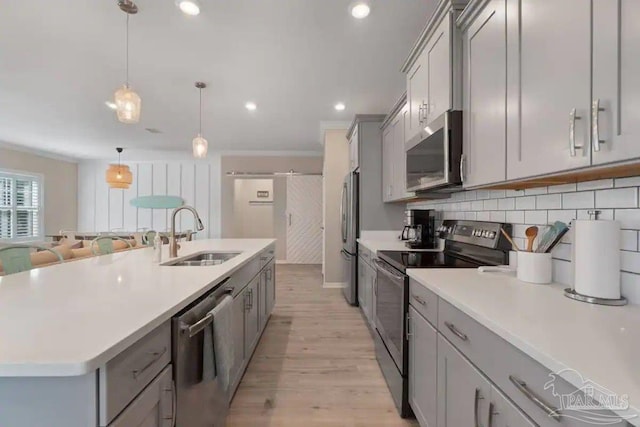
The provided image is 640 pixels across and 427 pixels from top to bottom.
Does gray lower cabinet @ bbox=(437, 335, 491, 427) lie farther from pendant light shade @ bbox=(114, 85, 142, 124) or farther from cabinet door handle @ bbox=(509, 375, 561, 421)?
pendant light shade @ bbox=(114, 85, 142, 124)

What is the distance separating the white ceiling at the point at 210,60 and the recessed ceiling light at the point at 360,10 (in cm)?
5

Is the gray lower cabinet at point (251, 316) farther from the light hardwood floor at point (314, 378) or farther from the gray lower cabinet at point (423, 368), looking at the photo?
the gray lower cabinet at point (423, 368)

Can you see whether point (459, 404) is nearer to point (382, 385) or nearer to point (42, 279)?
point (382, 385)

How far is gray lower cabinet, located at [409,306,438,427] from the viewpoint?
138 centimetres

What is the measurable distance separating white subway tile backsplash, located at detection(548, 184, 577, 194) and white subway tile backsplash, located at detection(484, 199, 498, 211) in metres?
0.44

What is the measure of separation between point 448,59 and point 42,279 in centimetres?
239

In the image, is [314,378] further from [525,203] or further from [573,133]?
[573,133]

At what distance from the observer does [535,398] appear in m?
0.75

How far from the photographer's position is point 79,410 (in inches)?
28.3

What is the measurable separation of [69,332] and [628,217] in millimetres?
1812

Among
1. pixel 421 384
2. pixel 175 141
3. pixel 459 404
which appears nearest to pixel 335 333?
pixel 421 384

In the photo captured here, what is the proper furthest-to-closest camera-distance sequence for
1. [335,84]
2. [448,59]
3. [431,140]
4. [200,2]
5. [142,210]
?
[142,210], [335,84], [200,2], [431,140], [448,59]

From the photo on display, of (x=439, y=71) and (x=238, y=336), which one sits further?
(x=238, y=336)

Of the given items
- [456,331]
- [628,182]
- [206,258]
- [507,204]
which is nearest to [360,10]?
[507,204]
